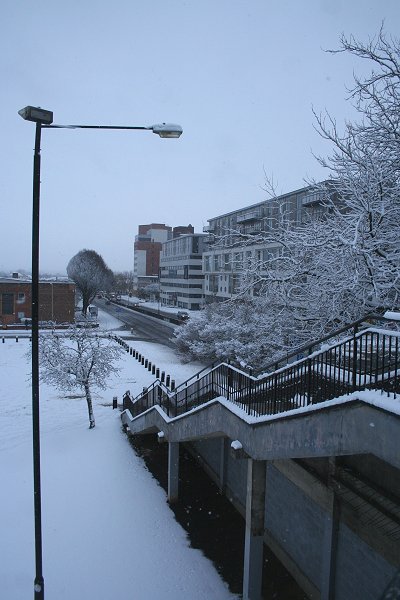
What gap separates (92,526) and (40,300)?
53513 millimetres

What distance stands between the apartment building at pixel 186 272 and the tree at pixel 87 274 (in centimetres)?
1453

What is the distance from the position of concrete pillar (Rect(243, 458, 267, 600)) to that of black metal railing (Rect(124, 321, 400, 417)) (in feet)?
4.67

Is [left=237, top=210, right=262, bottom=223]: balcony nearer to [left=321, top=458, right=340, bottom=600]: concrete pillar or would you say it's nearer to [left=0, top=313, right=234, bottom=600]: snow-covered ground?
[left=0, top=313, right=234, bottom=600]: snow-covered ground

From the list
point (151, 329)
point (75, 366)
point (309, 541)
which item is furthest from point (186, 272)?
point (309, 541)

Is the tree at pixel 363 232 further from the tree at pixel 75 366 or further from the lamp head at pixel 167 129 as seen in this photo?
the tree at pixel 75 366

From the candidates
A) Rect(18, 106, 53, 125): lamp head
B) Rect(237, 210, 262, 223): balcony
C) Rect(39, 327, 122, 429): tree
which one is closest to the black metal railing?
Rect(18, 106, 53, 125): lamp head

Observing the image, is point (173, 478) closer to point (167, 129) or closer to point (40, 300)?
point (167, 129)

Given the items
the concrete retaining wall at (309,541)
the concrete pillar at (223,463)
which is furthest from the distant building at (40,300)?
the concrete retaining wall at (309,541)

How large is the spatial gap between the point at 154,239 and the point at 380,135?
15769 centimetres

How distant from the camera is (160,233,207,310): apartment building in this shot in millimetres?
85375

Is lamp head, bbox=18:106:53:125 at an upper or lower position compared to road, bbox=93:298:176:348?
upper

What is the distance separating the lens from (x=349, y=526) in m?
8.55

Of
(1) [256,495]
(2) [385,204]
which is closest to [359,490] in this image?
(1) [256,495]

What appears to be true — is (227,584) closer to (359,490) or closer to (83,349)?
(359,490)
